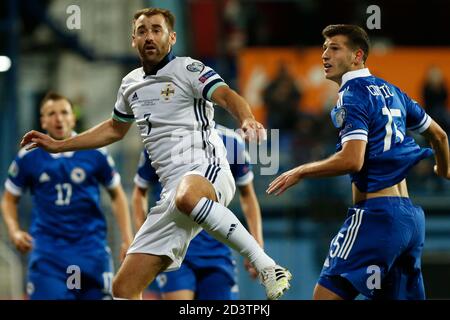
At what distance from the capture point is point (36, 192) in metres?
8.59

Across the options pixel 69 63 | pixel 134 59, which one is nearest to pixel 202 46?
pixel 134 59

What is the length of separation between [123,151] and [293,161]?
9.36 ft

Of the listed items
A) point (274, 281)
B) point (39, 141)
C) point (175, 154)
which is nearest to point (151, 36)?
point (175, 154)

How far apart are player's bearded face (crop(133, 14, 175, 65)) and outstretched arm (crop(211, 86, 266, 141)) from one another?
1.78ft

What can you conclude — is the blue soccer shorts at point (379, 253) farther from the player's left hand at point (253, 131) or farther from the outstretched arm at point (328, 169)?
the player's left hand at point (253, 131)

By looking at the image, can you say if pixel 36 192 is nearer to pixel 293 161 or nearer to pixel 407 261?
pixel 407 261

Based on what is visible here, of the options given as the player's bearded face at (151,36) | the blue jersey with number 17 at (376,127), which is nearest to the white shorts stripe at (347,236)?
the blue jersey with number 17 at (376,127)

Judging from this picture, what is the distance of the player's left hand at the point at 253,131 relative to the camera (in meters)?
5.59

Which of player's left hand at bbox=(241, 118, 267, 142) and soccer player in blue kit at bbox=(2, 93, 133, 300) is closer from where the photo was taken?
player's left hand at bbox=(241, 118, 267, 142)

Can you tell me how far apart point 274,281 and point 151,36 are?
1.84m

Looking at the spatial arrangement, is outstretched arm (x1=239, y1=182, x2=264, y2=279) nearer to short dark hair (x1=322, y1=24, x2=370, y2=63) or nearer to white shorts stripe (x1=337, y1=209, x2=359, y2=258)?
white shorts stripe (x1=337, y1=209, x2=359, y2=258)

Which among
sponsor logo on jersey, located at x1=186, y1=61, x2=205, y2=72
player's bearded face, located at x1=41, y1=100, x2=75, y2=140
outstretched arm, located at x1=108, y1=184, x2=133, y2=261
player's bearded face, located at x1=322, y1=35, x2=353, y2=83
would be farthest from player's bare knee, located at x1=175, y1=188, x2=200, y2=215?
player's bearded face, located at x1=41, y1=100, x2=75, y2=140

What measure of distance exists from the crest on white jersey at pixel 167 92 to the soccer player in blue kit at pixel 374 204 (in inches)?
41.0

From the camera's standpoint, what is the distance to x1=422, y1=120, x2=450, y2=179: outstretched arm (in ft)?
22.0
